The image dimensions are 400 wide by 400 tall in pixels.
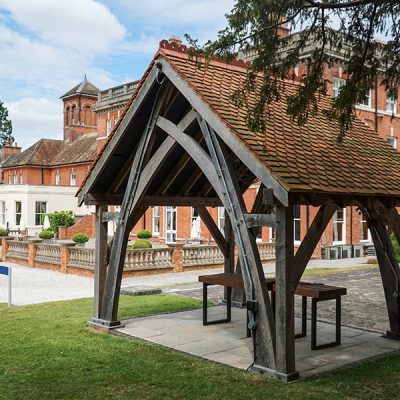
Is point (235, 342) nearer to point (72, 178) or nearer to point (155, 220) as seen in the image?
point (155, 220)

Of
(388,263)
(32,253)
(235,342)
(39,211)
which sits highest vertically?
(39,211)

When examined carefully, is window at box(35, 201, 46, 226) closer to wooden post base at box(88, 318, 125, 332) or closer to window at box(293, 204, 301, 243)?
window at box(293, 204, 301, 243)

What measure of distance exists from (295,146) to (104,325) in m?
4.66

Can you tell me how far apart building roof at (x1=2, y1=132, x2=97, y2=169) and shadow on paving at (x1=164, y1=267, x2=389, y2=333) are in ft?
121

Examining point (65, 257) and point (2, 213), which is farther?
point (2, 213)

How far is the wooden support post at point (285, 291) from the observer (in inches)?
273

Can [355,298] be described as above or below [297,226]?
below

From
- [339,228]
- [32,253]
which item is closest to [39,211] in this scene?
[32,253]

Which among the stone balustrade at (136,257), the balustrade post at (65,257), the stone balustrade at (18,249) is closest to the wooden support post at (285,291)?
the stone balustrade at (136,257)

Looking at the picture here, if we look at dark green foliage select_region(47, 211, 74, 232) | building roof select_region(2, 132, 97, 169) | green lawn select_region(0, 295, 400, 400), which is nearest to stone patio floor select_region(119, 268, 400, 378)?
green lawn select_region(0, 295, 400, 400)

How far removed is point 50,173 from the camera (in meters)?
57.2

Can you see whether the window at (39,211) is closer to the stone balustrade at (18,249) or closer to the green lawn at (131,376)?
the stone balustrade at (18,249)

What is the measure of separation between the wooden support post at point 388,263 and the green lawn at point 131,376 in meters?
1.33

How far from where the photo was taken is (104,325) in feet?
32.3
